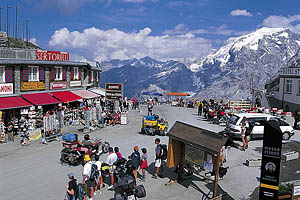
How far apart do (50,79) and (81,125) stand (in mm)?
5977

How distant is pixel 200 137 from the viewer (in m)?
10.9

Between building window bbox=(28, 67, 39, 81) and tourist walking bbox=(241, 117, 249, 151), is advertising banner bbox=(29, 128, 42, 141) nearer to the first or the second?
building window bbox=(28, 67, 39, 81)

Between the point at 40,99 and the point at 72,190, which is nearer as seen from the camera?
the point at 72,190

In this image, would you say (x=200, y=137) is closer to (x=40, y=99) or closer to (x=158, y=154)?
(x=158, y=154)

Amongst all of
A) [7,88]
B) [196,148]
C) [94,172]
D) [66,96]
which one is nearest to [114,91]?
[66,96]

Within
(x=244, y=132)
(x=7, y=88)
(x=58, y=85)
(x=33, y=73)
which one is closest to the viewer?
(x=244, y=132)

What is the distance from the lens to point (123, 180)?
922 cm

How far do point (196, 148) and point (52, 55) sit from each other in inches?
834

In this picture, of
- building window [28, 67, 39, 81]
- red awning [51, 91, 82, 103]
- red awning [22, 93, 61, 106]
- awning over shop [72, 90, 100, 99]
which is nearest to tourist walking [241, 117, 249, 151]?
red awning [22, 93, 61, 106]

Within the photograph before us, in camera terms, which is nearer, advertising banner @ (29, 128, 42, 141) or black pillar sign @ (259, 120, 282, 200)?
black pillar sign @ (259, 120, 282, 200)

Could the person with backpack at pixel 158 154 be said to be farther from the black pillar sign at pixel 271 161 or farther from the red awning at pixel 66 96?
the red awning at pixel 66 96

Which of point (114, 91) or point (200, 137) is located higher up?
point (114, 91)

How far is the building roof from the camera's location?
397 inches

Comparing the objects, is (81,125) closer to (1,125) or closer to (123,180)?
(1,125)
